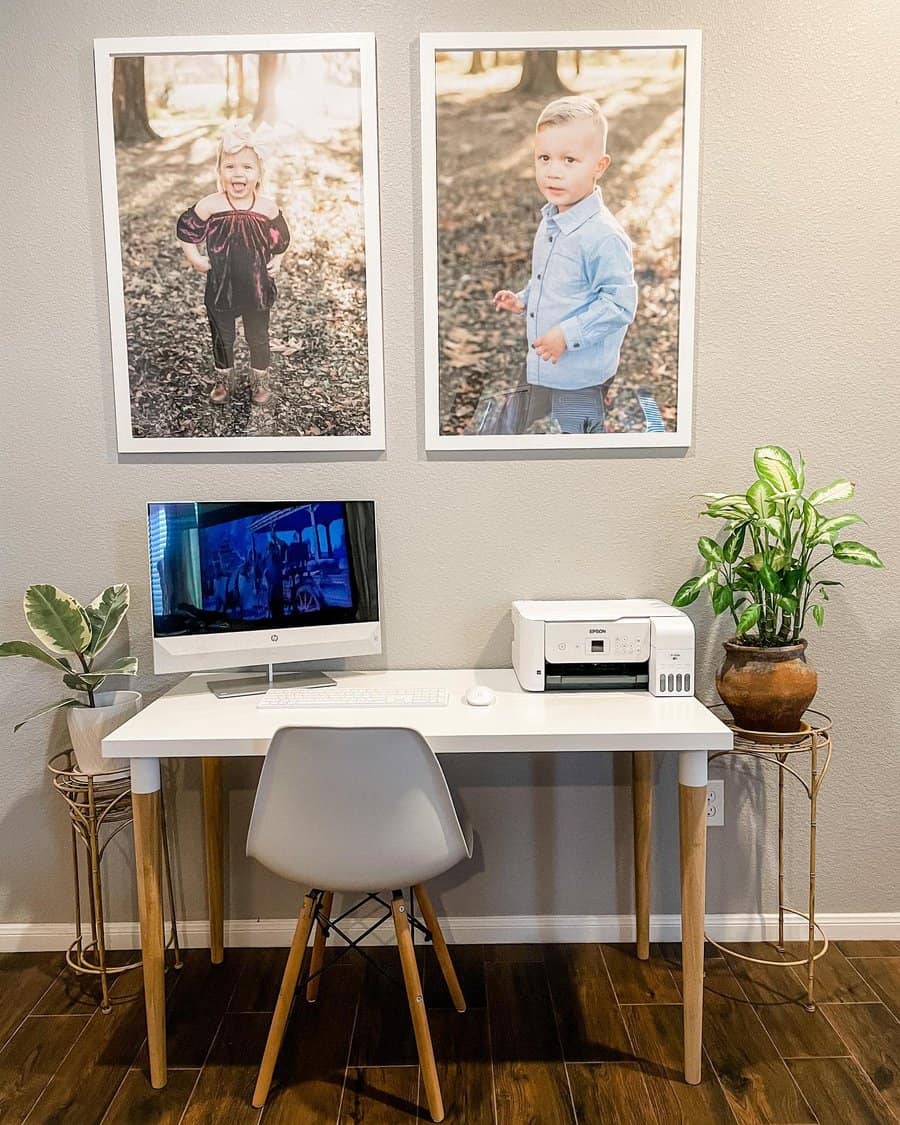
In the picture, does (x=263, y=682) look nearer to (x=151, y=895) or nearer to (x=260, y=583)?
(x=260, y=583)

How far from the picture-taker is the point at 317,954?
204 cm

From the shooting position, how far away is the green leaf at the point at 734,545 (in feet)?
6.61

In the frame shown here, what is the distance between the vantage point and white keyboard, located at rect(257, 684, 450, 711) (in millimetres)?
1935

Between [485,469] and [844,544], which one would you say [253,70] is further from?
[844,544]

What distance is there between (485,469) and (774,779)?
3.82ft

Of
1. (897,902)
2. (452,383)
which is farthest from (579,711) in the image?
(897,902)

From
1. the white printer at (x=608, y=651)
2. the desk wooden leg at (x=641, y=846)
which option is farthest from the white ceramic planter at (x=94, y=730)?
the desk wooden leg at (x=641, y=846)

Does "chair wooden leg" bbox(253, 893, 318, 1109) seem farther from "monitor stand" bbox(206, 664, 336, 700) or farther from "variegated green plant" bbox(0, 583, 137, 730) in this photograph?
"variegated green plant" bbox(0, 583, 137, 730)

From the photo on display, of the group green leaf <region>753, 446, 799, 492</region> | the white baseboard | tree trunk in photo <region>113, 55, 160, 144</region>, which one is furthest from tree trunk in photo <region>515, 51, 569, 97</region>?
the white baseboard

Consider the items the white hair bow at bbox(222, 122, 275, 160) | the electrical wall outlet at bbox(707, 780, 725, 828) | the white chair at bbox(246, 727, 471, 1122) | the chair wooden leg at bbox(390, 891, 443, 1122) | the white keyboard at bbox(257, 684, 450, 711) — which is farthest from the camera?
the electrical wall outlet at bbox(707, 780, 725, 828)

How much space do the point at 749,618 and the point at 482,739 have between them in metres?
0.69

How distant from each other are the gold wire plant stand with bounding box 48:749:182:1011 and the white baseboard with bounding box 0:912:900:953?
0.07 m

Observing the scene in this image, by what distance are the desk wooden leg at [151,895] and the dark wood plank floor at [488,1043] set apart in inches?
4.0

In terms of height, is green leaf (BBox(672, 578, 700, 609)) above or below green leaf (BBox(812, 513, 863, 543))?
below
